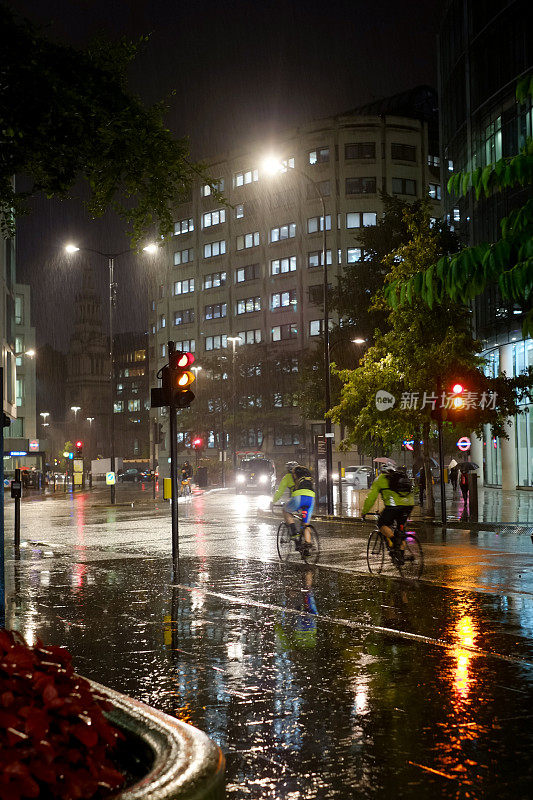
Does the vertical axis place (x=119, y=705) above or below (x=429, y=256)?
below

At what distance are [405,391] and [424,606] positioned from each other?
62.7ft

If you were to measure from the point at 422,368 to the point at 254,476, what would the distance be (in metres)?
26.3

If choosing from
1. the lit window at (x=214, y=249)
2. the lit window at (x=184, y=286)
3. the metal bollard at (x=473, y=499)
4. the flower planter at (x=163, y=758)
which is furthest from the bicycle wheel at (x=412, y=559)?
the lit window at (x=184, y=286)

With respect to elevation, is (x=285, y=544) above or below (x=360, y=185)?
below

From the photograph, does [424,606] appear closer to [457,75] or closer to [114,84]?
[114,84]

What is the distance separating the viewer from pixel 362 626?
388 inches

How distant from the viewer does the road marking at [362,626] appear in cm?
826

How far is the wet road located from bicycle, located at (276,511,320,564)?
39 centimetres

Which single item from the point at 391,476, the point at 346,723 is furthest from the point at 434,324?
the point at 346,723

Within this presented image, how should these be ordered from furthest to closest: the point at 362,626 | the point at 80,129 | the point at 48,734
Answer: the point at 362,626
the point at 80,129
the point at 48,734

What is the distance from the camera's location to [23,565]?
16750 millimetres

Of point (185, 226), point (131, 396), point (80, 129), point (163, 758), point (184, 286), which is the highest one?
point (185, 226)

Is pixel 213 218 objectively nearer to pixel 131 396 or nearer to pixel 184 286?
pixel 184 286

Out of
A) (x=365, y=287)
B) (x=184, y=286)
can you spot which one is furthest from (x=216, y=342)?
(x=365, y=287)
